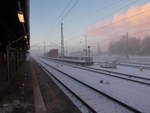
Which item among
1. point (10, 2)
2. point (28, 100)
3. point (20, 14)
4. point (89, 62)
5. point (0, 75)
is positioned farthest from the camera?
point (89, 62)

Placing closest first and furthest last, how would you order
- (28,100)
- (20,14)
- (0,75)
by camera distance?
(20,14), (28,100), (0,75)

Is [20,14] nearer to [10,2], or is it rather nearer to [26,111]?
[10,2]

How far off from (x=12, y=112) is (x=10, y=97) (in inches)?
92.4

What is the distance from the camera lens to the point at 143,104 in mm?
6953

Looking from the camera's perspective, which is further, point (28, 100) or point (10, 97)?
point (10, 97)

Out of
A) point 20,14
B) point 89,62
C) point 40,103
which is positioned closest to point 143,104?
point 40,103

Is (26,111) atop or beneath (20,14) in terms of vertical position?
beneath

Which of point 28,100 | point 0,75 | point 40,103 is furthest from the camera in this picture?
point 0,75

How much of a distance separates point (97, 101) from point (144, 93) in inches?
121

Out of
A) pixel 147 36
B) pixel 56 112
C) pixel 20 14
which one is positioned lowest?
pixel 56 112

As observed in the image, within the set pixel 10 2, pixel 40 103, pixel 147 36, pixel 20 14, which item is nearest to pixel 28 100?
pixel 40 103

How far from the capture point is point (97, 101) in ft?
24.7

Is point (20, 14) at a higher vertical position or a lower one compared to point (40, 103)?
higher

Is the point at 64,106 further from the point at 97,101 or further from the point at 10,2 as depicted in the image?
the point at 10,2
